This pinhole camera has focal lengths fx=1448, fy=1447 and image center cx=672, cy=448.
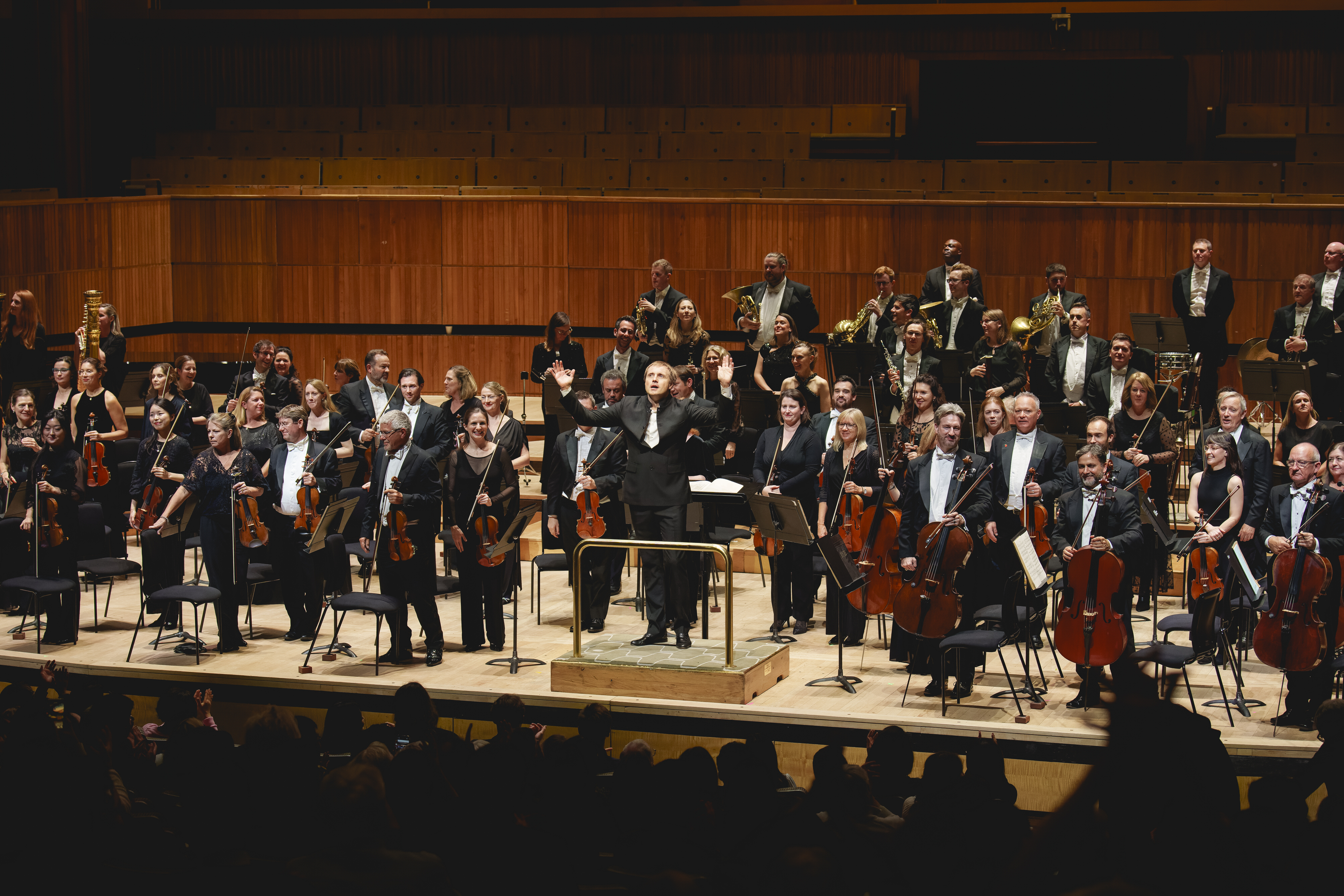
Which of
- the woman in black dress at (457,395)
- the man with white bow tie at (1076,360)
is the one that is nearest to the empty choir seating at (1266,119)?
the man with white bow tie at (1076,360)

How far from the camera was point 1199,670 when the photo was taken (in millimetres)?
7129

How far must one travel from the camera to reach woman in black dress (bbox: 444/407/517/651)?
23.8 ft

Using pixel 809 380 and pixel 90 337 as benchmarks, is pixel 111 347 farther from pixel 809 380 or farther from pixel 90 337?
pixel 809 380

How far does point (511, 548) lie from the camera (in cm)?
731

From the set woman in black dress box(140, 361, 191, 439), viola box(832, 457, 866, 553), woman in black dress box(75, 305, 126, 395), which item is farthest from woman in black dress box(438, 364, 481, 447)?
woman in black dress box(75, 305, 126, 395)

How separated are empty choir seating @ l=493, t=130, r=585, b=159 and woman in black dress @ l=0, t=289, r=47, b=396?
489cm

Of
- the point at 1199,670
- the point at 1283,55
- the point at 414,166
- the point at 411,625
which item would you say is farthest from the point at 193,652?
the point at 1283,55

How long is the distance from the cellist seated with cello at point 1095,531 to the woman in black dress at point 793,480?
142cm

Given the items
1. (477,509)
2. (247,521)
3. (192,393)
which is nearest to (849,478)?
(477,509)

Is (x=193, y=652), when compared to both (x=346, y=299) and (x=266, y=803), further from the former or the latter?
(x=346, y=299)

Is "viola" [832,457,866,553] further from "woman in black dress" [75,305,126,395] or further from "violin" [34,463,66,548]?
"woman in black dress" [75,305,126,395]

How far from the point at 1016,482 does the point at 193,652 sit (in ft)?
14.0

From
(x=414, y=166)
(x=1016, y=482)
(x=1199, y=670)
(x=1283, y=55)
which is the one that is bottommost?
(x=1199, y=670)

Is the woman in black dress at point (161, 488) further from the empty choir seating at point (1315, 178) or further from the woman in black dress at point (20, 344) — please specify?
the empty choir seating at point (1315, 178)
